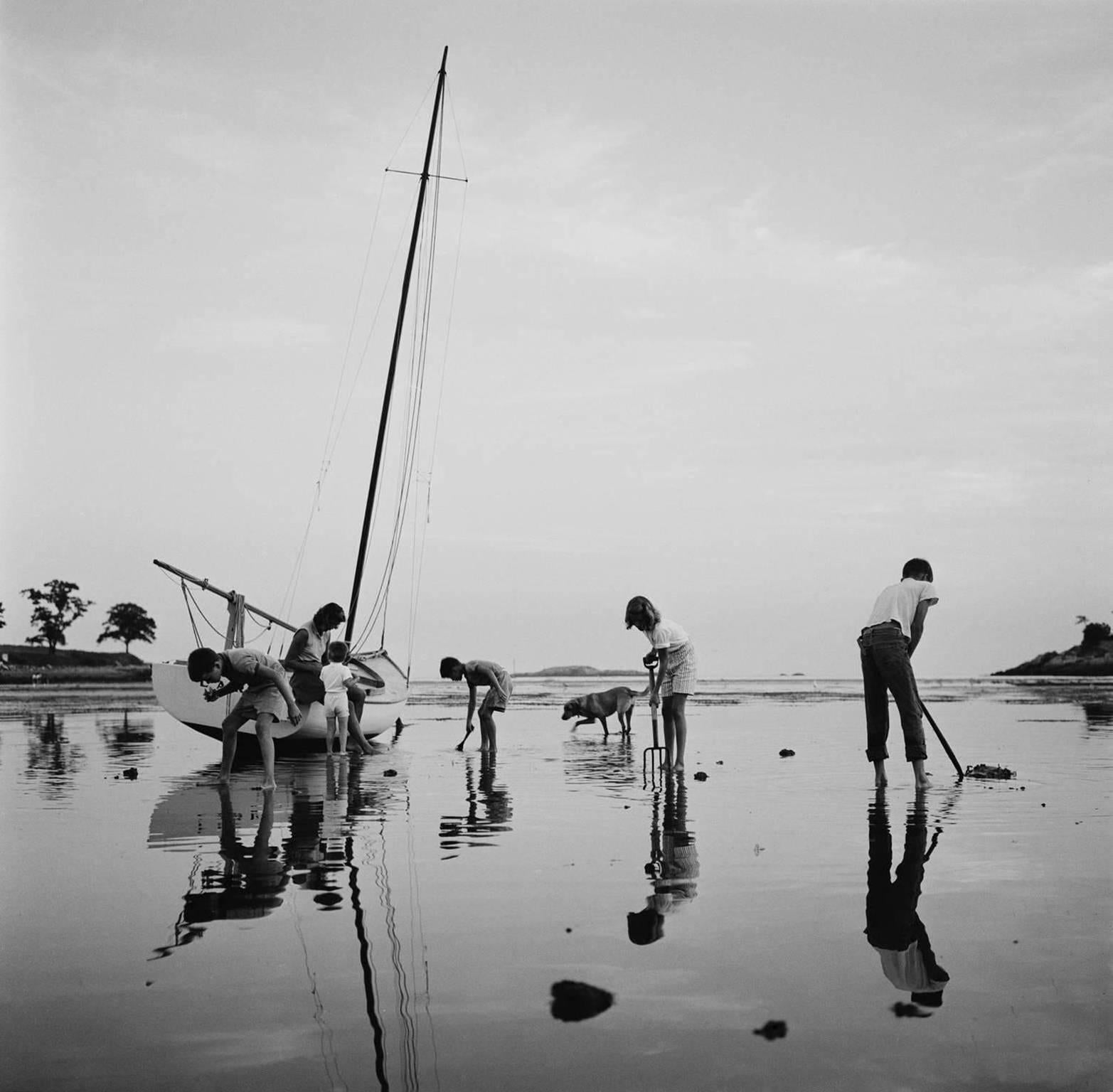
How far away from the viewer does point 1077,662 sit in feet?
431

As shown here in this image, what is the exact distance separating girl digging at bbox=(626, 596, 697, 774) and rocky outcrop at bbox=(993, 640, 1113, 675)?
11741 centimetres

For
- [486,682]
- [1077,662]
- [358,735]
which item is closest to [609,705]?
[486,682]

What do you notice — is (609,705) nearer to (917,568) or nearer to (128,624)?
(917,568)

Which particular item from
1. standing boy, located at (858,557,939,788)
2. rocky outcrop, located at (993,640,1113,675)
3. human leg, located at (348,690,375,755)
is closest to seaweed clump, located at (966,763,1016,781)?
standing boy, located at (858,557,939,788)

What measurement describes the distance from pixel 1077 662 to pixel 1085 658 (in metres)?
3.79

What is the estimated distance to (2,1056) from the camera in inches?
140

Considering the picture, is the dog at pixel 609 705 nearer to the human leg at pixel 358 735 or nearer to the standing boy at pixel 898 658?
the human leg at pixel 358 735

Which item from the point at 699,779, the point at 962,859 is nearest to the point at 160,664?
the point at 699,779

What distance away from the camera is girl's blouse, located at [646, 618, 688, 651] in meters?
13.6

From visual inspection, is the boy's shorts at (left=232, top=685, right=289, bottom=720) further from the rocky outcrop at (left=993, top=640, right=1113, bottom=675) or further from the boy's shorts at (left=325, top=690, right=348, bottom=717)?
the rocky outcrop at (left=993, top=640, right=1113, bottom=675)

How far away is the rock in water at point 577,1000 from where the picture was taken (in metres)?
3.96

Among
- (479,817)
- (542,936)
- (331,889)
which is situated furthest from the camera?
(479,817)

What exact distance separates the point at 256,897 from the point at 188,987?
1689 millimetres

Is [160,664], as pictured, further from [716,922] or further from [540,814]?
[716,922]
